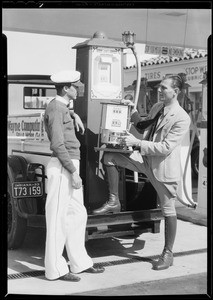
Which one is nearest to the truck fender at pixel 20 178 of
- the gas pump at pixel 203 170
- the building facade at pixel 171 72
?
the gas pump at pixel 203 170

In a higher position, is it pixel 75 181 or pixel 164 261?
pixel 75 181

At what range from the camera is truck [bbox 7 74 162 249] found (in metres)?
5.19

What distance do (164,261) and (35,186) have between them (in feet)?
4.62

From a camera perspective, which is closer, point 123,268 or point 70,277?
point 70,277

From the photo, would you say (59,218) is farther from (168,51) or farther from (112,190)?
(168,51)

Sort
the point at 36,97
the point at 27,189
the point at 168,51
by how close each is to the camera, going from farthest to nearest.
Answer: the point at 168,51, the point at 36,97, the point at 27,189

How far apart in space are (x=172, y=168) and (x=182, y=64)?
16.1 feet

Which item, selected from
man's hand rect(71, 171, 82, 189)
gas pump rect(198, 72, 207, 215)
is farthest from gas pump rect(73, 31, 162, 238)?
gas pump rect(198, 72, 207, 215)

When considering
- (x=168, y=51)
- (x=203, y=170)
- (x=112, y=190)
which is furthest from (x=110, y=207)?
(x=168, y=51)

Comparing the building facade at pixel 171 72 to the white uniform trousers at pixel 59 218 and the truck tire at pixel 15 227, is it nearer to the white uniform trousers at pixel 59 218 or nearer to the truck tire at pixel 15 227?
the truck tire at pixel 15 227

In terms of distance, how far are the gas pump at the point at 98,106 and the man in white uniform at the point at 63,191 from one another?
1.48 ft

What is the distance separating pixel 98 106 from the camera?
538 centimetres

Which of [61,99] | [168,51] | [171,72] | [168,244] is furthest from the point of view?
[171,72]

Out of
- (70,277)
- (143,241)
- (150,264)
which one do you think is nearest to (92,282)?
(70,277)
